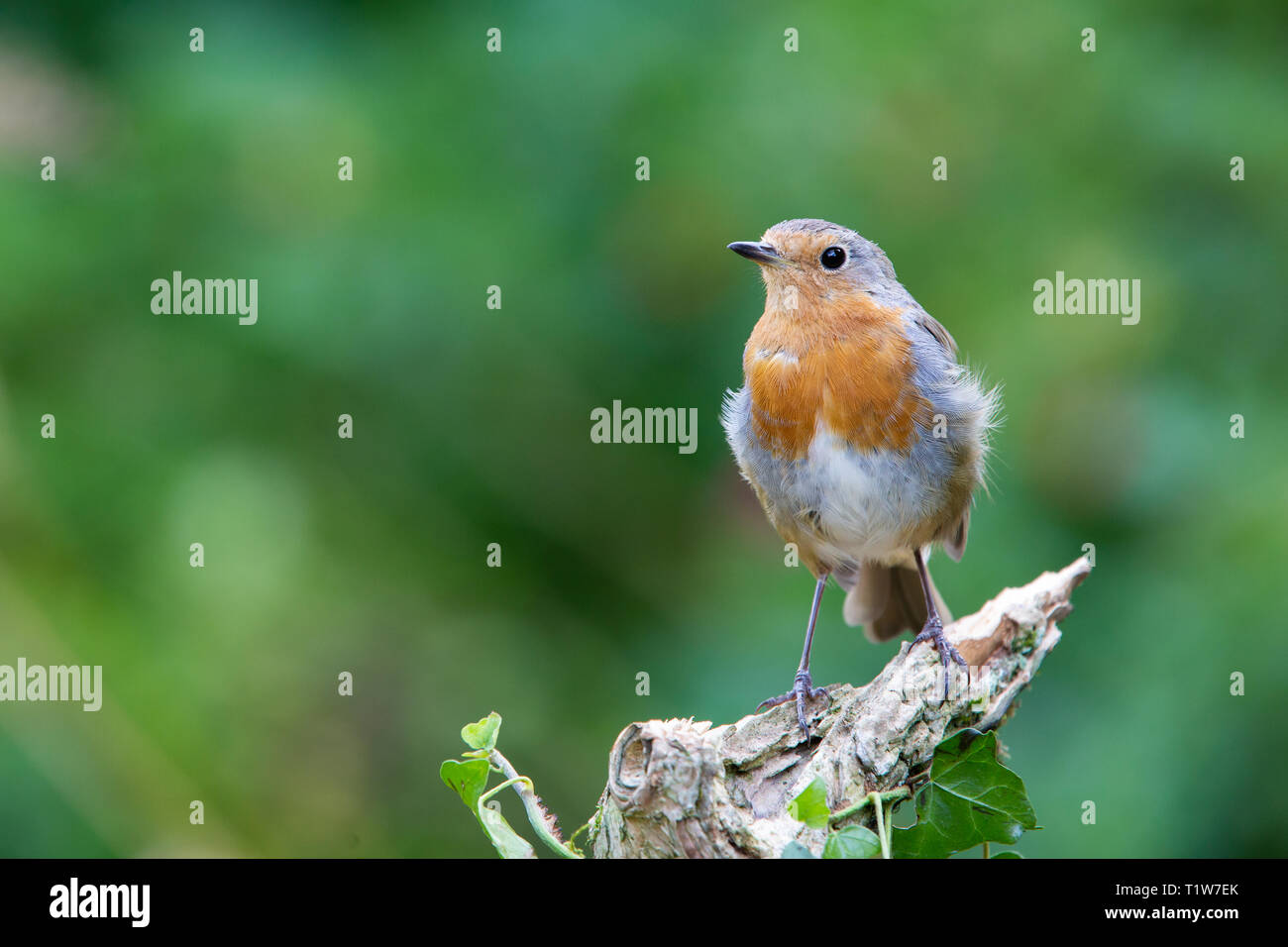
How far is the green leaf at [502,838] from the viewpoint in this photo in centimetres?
236

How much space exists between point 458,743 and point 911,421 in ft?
7.47

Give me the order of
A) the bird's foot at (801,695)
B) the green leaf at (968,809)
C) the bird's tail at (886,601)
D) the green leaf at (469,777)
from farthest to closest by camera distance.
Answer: the bird's tail at (886,601) → the bird's foot at (801,695) → the green leaf at (968,809) → the green leaf at (469,777)

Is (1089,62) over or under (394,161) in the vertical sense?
over

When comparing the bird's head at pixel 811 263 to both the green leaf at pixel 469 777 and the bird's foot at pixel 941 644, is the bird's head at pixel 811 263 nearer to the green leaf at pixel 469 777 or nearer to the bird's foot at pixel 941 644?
the bird's foot at pixel 941 644

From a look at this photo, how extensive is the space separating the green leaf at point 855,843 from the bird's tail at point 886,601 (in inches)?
93.2

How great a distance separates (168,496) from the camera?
15.2 feet

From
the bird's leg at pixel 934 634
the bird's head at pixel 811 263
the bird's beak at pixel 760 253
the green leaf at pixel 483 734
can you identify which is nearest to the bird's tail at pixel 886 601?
the bird's leg at pixel 934 634

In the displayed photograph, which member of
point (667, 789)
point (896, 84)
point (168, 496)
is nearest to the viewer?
point (667, 789)

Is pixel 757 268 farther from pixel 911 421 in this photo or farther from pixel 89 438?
pixel 89 438

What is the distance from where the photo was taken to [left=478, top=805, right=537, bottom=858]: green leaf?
2.36 m

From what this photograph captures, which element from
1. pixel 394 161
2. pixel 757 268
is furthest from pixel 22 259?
pixel 757 268

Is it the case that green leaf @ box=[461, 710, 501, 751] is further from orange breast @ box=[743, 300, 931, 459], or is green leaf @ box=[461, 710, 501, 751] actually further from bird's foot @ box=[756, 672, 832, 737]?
orange breast @ box=[743, 300, 931, 459]

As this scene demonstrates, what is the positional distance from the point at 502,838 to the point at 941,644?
69.0 inches

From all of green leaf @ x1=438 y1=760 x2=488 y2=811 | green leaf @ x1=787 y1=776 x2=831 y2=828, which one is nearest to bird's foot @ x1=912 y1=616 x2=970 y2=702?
green leaf @ x1=787 y1=776 x2=831 y2=828
